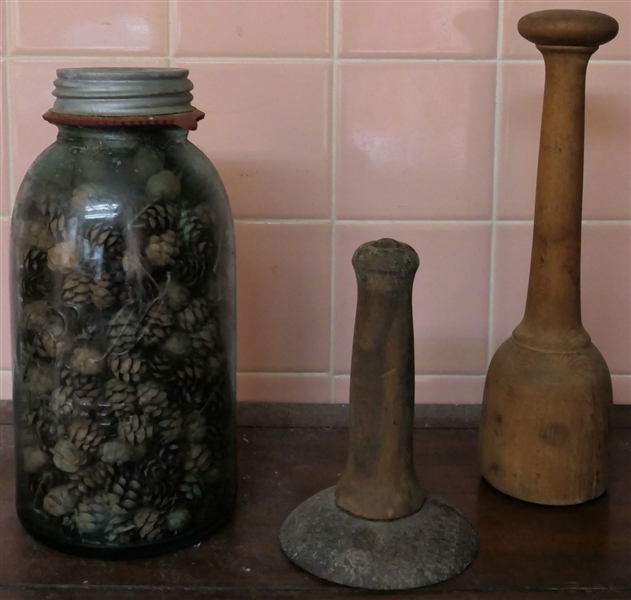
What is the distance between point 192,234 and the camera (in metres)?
0.60

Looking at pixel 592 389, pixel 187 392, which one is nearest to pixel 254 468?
pixel 187 392

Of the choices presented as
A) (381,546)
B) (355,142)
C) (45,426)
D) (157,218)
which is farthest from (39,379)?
(355,142)

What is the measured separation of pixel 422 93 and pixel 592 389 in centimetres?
30

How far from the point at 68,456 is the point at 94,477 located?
0.07 feet

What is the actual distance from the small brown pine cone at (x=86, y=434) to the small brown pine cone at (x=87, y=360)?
32mm

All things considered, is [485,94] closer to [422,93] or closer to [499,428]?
[422,93]

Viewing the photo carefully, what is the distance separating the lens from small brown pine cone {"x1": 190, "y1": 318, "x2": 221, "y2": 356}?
2.02 ft

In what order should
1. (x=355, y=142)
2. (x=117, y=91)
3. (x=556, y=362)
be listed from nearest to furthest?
(x=117, y=91)
(x=556, y=362)
(x=355, y=142)

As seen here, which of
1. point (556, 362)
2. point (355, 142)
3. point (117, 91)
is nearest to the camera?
point (117, 91)

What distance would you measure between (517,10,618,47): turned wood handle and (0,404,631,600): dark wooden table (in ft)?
1.09

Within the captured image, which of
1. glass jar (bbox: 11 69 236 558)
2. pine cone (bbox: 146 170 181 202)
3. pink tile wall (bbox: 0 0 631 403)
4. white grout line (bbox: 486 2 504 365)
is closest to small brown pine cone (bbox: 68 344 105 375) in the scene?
glass jar (bbox: 11 69 236 558)

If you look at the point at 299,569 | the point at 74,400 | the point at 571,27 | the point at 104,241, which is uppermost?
the point at 571,27

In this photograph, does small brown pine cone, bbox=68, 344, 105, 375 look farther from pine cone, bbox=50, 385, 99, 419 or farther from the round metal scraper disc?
the round metal scraper disc

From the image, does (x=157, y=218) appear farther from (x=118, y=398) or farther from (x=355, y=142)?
(x=355, y=142)
